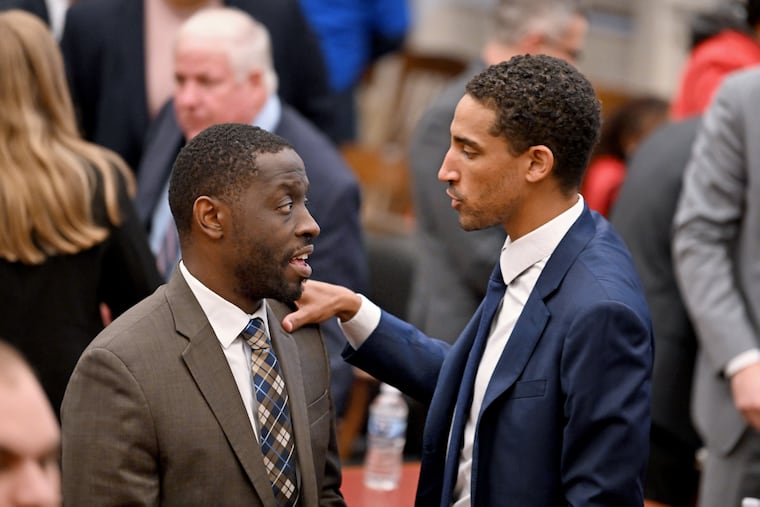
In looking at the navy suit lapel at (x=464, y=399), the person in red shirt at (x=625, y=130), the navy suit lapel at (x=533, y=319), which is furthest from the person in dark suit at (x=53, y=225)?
the person in red shirt at (x=625, y=130)

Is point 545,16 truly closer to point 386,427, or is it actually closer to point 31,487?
point 386,427

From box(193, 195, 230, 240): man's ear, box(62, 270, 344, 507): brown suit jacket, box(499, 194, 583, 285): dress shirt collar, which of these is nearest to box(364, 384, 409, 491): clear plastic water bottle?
box(499, 194, 583, 285): dress shirt collar

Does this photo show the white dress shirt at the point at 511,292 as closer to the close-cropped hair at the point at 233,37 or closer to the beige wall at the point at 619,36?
the close-cropped hair at the point at 233,37

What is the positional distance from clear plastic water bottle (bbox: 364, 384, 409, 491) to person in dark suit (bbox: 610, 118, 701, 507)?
0.94 meters

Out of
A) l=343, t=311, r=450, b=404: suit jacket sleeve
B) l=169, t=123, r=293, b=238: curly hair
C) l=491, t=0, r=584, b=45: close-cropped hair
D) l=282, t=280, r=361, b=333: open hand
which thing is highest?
l=169, t=123, r=293, b=238: curly hair

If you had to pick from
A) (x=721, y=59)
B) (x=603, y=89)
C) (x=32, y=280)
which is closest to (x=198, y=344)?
(x=32, y=280)

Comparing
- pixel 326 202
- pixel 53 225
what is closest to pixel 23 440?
pixel 53 225

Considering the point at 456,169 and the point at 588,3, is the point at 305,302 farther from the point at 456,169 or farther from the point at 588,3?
the point at 588,3

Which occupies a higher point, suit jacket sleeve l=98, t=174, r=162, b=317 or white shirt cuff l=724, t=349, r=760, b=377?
suit jacket sleeve l=98, t=174, r=162, b=317

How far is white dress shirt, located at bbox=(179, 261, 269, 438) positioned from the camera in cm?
237

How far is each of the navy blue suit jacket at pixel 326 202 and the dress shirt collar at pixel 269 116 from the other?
0.6 inches

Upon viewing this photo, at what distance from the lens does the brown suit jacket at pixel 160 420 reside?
223 centimetres

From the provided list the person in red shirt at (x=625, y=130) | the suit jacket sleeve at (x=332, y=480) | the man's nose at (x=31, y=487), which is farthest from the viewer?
the person in red shirt at (x=625, y=130)

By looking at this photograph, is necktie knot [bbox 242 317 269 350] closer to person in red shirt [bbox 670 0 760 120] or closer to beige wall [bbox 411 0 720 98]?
person in red shirt [bbox 670 0 760 120]
